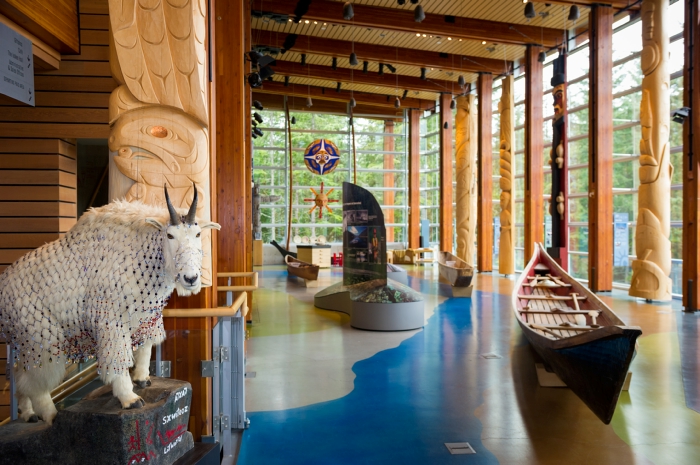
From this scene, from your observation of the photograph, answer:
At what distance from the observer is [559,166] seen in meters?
10.7

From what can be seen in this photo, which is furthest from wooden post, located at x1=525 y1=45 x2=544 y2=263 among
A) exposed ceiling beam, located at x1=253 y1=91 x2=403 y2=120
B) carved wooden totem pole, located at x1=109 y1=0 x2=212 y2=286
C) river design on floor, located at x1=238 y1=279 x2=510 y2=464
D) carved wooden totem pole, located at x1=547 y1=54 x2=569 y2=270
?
carved wooden totem pole, located at x1=109 y1=0 x2=212 y2=286

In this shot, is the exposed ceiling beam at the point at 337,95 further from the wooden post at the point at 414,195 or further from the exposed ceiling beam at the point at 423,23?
the exposed ceiling beam at the point at 423,23

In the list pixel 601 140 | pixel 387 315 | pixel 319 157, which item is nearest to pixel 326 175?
pixel 319 157

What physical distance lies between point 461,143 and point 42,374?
14.8 m

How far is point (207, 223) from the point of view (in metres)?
2.05

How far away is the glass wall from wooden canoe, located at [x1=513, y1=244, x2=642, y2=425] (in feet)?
42.6

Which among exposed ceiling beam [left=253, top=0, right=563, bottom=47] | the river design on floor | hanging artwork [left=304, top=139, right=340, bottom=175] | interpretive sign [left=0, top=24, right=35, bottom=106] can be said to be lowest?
the river design on floor

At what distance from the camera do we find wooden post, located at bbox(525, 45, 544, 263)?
40.3 ft

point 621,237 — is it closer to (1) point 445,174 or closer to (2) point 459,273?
(2) point 459,273

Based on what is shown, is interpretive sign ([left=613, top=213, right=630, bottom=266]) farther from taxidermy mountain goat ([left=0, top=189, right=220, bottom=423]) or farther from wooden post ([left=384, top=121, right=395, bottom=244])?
wooden post ([left=384, top=121, right=395, bottom=244])

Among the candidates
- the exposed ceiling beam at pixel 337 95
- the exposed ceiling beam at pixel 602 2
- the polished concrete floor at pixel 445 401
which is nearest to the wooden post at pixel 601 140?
the exposed ceiling beam at pixel 602 2

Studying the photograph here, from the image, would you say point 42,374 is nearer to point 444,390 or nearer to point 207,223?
point 207,223

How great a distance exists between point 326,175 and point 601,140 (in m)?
11.9

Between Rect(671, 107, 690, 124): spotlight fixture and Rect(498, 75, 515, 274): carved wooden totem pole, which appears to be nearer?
Rect(671, 107, 690, 124): spotlight fixture
